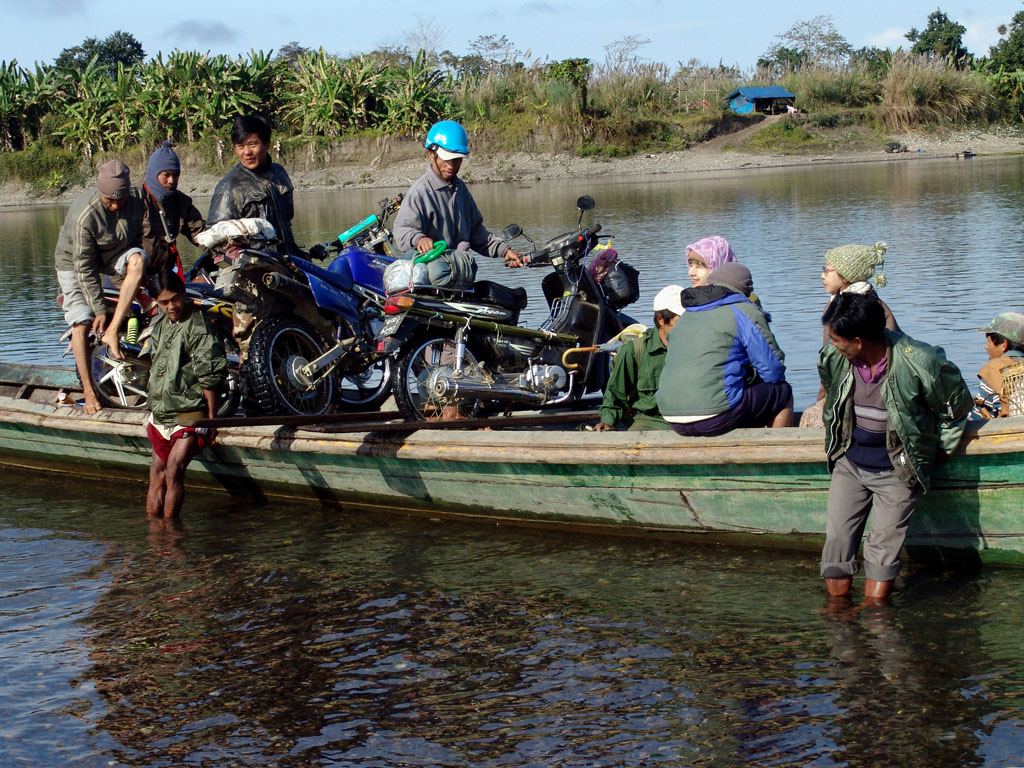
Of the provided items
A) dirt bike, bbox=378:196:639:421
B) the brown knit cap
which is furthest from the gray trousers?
the brown knit cap

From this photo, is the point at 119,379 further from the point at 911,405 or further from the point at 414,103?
the point at 414,103

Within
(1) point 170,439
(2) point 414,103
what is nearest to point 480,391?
(1) point 170,439

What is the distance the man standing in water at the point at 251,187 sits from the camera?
285 inches

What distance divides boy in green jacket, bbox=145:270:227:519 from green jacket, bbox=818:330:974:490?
11.5 feet

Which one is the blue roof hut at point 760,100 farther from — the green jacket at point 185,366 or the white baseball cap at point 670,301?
the white baseball cap at point 670,301

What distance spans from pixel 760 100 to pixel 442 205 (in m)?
41.8

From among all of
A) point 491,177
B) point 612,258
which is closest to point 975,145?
point 491,177

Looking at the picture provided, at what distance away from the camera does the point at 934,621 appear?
4.85 metres

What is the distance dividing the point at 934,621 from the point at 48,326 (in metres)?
13.3

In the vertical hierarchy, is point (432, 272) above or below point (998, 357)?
above

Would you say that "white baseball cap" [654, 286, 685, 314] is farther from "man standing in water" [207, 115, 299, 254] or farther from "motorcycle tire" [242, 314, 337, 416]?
"man standing in water" [207, 115, 299, 254]

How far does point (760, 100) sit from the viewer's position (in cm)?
4669

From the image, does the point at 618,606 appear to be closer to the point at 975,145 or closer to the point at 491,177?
the point at 491,177

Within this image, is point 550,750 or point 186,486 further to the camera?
point 186,486
